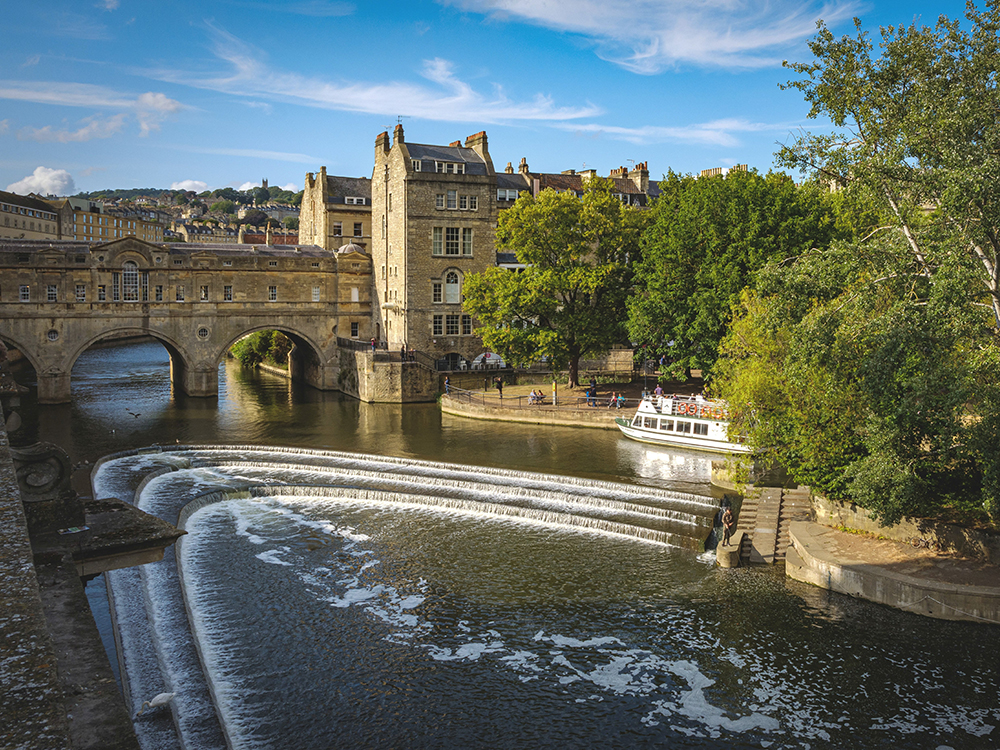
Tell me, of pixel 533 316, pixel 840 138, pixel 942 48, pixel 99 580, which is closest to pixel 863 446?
pixel 840 138

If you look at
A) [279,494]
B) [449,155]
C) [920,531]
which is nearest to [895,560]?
[920,531]

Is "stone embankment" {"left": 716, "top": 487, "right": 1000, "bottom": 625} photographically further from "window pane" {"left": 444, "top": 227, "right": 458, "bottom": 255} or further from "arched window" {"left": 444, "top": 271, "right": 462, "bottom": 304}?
"window pane" {"left": 444, "top": 227, "right": 458, "bottom": 255}

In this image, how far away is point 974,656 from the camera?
17594 millimetres

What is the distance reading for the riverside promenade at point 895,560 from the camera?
753 inches

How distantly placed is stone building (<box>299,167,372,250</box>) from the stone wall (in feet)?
144

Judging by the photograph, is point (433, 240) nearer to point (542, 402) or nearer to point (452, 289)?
point (452, 289)

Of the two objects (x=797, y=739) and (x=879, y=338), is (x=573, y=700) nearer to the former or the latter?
(x=797, y=739)

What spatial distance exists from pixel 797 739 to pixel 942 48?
580 inches

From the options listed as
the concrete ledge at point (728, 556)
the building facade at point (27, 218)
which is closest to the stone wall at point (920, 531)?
the concrete ledge at point (728, 556)

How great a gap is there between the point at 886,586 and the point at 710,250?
24.6 m

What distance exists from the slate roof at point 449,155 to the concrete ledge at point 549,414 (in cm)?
1769

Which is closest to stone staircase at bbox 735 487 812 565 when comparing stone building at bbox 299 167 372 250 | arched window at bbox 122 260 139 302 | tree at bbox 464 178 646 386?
tree at bbox 464 178 646 386

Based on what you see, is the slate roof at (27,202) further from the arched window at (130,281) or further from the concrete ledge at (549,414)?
the concrete ledge at (549,414)

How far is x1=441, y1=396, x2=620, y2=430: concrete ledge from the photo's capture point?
41781 mm
